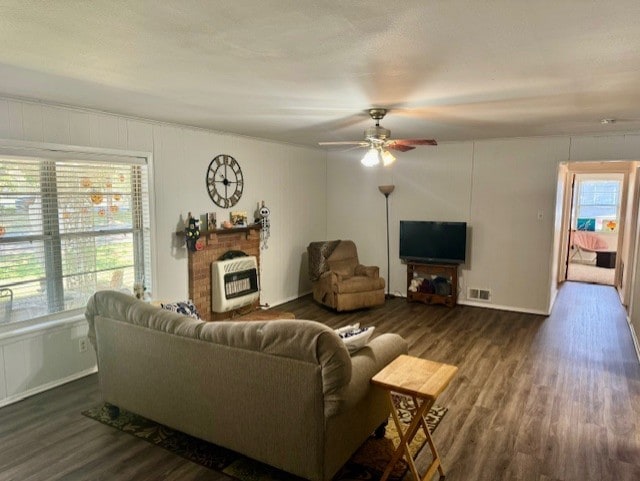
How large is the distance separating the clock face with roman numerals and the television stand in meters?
2.76

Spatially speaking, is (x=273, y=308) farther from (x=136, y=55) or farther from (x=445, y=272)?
(x=136, y=55)

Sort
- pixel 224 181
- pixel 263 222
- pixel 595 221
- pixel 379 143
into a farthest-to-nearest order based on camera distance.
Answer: pixel 595 221 < pixel 263 222 < pixel 224 181 < pixel 379 143

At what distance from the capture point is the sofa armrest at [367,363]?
7.52 feet

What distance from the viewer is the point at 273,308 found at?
6258 millimetres

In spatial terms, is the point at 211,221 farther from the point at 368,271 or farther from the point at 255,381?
the point at 255,381

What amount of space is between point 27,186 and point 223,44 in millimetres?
2381

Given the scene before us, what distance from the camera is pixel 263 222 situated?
19.3 feet

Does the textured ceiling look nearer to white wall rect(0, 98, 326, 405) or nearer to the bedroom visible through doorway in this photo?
white wall rect(0, 98, 326, 405)

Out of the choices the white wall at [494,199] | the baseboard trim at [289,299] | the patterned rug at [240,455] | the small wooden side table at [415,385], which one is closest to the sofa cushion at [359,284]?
the white wall at [494,199]

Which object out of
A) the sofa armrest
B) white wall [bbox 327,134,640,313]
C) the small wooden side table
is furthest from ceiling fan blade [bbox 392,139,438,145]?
white wall [bbox 327,134,640,313]

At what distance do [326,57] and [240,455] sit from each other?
2.43m

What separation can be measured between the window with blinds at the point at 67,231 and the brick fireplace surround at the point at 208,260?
1.90 ft

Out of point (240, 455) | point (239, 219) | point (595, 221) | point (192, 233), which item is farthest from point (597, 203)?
point (240, 455)

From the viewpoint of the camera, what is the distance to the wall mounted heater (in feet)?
16.9
